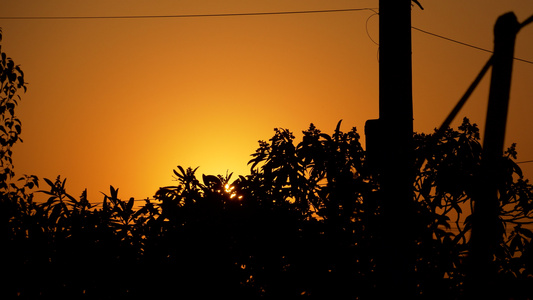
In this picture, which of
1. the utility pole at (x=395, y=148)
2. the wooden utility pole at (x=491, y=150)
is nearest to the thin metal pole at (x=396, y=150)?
the utility pole at (x=395, y=148)

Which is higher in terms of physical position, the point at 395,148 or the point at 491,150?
the point at 491,150

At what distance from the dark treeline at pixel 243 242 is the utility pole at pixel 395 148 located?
5.61ft

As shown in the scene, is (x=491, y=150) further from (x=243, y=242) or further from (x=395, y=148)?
(x=243, y=242)

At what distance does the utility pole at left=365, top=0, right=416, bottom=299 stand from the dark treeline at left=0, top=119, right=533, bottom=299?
171 centimetres

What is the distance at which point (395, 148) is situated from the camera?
489 cm

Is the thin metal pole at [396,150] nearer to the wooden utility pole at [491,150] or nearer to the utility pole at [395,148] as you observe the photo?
the utility pole at [395,148]

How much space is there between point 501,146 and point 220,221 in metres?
3.27

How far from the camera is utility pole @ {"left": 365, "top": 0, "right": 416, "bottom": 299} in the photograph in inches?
188

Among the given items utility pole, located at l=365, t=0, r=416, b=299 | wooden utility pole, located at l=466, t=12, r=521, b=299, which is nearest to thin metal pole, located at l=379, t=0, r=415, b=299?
utility pole, located at l=365, t=0, r=416, b=299

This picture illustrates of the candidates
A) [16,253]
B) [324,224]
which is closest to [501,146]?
[324,224]

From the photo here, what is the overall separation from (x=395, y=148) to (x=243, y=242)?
110 inches

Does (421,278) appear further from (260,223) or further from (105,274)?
(105,274)

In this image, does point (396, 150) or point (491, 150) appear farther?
point (491, 150)

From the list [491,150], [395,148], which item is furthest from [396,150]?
[491,150]
